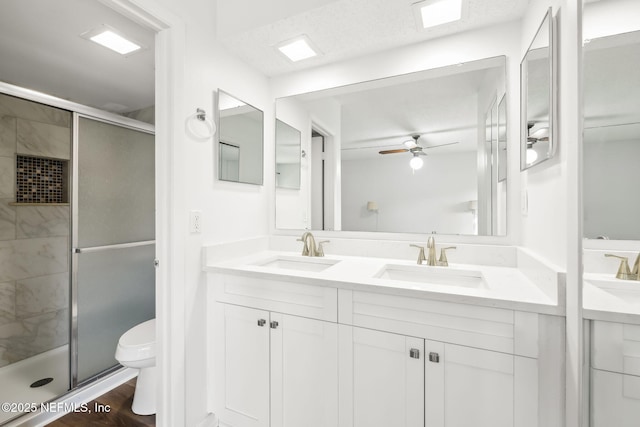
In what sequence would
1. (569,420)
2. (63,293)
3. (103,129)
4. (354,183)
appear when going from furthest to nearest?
(63,293), (103,129), (354,183), (569,420)

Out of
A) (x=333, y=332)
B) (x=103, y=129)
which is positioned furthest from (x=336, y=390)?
(x=103, y=129)

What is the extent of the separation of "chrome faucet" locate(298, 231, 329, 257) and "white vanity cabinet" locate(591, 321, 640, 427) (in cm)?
126

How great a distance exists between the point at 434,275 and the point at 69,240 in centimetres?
255

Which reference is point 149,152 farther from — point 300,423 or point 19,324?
point 300,423

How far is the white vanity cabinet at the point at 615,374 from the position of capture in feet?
2.32

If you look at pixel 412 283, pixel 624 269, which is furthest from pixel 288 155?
pixel 624 269

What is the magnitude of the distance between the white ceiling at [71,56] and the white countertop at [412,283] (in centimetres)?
146

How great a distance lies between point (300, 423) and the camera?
1273 millimetres

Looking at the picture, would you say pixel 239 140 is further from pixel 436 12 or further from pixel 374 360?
pixel 374 360

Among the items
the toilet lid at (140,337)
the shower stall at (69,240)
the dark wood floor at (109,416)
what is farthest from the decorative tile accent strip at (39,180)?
the dark wood floor at (109,416)

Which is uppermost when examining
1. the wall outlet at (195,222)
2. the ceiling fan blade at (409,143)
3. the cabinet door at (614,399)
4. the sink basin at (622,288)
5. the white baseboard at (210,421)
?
Answer: the ceiling fan blade at (409,143)

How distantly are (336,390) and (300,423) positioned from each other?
261 millimetres

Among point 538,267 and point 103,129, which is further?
point 103,129

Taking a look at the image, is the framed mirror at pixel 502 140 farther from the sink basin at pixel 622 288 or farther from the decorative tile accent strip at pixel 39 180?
the decorative tile accent strip at pixel 39 180
